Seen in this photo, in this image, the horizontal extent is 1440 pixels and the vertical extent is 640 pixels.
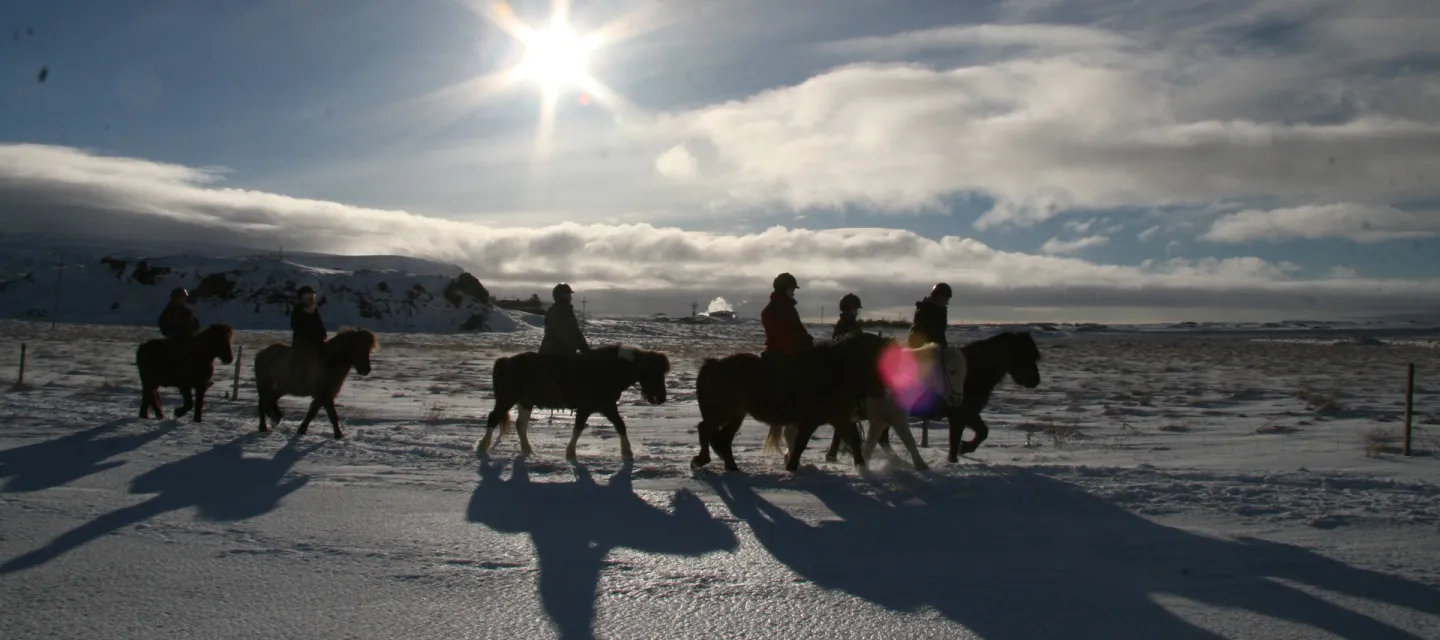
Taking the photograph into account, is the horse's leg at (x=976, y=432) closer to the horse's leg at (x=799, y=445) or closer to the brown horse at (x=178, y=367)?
the horse's leg at (x=799, y=445)

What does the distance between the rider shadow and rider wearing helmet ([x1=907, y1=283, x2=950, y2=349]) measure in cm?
767

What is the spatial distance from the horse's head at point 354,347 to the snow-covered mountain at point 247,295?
6429 centimetres

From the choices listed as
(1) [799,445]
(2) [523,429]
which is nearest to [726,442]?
(1) [799,445]

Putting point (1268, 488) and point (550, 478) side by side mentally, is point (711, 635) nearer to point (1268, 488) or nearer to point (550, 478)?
point (550, 478)

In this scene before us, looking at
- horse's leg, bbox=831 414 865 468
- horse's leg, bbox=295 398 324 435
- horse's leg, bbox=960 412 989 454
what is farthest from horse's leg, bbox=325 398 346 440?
horse's leg, bbox=960 412 989 454

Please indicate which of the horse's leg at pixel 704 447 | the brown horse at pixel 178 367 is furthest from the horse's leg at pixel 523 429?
the brown horse at pixel 178 367

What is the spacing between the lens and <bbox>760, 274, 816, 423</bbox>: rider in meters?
8.65

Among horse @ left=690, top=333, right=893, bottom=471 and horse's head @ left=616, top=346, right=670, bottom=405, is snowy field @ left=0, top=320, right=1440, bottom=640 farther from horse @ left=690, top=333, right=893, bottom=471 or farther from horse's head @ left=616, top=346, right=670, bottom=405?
horse's head @ left=616, top=346, right=670, bottom=405

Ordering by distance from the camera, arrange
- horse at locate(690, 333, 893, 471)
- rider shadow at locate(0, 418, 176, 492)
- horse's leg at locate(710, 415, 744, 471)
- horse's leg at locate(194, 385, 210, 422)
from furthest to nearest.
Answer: horse's leg at locate(194, 385, 210, 422) → horse's leg at locate(710, 415, 744, 471) → horse at locate(690, 333, 893, 471) → rider shadow at locate(0, 418, 176, 492)

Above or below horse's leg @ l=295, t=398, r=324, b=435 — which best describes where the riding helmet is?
above

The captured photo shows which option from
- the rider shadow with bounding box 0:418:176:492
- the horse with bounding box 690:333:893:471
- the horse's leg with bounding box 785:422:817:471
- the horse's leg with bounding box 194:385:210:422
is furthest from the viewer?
the horse's leg with bounding box 194:385:210:422

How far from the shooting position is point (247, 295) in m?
76.4

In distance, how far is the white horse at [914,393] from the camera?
8.68 m

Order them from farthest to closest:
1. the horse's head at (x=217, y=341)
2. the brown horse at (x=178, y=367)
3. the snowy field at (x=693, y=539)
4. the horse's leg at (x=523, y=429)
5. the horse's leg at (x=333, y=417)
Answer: the horse's head at (x=217, y=341) < the brown horse at (x=178, y=367) < the horse's leg at (x=333, y=417) < the horse's leg at (x=523, y=429) < the snowy field at (x=693, y=539)
